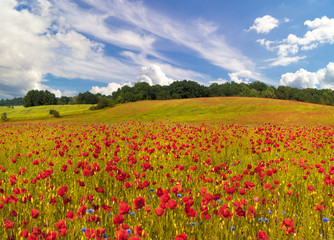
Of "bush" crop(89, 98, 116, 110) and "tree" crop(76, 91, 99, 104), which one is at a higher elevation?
"tree" crop(76, 91, 99, 104)

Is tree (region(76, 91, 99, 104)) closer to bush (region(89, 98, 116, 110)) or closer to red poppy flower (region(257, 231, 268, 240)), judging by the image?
bush (region(89, 98, 116, 110))

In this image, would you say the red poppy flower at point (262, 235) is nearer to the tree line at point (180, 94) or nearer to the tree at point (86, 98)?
the tree line at point (180, 94)

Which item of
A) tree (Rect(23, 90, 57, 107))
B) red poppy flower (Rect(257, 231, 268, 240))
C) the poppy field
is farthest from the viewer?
tree (Rect(23, 90, 57, 107))

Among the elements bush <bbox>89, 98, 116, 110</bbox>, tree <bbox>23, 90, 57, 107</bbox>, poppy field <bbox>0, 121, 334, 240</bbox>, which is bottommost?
poppy field <bbox>0, 121, 334, 240</bbox>

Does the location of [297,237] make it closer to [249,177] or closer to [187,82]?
[249,177]

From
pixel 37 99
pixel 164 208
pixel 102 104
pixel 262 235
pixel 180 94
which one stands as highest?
pixel 180 94

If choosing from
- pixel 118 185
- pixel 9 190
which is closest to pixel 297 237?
pixel 118 185

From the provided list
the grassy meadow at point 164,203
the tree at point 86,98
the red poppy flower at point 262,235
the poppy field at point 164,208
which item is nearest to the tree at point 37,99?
the tree at point 86,98

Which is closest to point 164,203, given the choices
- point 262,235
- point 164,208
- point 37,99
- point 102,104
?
point 164,208

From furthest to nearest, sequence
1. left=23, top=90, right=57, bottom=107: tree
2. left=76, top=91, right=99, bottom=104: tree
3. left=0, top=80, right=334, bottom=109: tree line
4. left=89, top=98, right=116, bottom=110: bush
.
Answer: left=76, top=91, right=99, bottom=104: tree → left=23, top=90, right=57, bottom=107: tree → left=0, top=80, right=334, bottom=109: tree line → left=89, top=98, right=116, bottom=110: bush

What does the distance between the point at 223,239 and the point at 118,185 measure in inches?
84.2

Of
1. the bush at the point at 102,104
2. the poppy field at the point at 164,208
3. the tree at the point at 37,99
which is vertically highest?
the tree at the point at 37,99

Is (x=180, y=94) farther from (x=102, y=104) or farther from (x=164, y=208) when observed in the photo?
(x=164, y=208)

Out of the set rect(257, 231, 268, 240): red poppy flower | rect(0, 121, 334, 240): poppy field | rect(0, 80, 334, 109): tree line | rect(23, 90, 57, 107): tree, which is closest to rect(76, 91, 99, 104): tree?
rect(0, 80, 334, 109): tree line
